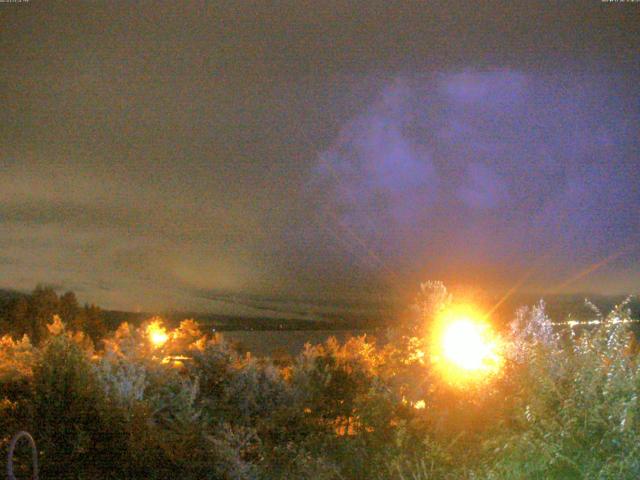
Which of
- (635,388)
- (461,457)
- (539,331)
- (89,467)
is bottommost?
(89,467)

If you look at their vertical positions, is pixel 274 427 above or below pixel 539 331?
below

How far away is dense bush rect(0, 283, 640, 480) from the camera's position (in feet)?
22.5

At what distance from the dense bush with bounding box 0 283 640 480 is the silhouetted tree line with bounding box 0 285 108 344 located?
93.6ft

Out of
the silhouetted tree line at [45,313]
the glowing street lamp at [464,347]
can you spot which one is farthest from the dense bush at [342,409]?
the silhouetted tree line at [45,313]

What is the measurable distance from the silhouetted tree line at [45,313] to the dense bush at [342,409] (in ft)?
93.6

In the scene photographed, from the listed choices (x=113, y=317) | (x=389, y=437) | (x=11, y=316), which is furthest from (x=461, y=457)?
(x=113, y=317)

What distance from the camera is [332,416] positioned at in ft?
40.5

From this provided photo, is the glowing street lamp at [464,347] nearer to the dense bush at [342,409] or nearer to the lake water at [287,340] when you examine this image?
the dense bush at [342,409]

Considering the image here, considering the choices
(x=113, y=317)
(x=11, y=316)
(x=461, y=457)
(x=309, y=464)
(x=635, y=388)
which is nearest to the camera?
(x=635, y=388)

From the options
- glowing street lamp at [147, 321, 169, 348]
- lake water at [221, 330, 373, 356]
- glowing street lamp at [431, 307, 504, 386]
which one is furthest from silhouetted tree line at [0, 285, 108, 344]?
glowing street lamp at [431, 307, 504, 386]

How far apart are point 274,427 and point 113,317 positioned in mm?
44238

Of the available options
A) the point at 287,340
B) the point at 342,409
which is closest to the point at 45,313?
the point at 287,340

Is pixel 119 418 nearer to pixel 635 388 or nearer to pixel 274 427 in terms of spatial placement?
pixel 274 427

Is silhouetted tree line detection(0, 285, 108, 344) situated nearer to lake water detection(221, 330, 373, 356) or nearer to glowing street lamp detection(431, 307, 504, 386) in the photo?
lake water detection(221, 330, 373, 356)
